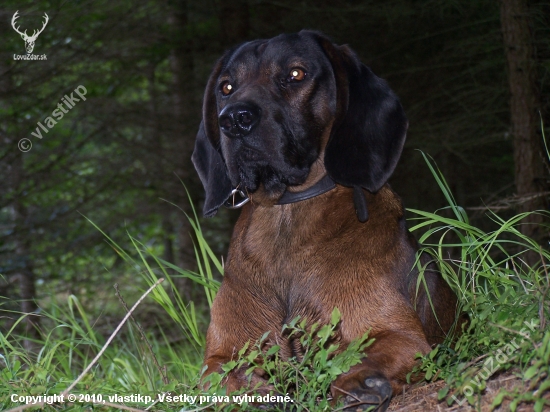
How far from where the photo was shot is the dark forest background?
21.2 ft

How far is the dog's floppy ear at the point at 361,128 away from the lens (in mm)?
3021

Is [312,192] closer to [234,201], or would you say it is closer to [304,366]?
[234,201]

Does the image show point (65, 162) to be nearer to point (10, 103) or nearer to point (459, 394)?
point (10, 103)

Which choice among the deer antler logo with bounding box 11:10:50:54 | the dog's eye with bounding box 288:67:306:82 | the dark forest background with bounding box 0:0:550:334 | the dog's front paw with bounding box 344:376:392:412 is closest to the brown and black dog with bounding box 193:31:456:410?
the dog's eye with bounding box 288:67:306:82

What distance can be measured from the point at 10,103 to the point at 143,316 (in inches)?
113

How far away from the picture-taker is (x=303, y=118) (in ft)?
10.1

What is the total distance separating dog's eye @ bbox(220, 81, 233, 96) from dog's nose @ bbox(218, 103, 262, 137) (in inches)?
16.1

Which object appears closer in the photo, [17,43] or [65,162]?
[17,43]

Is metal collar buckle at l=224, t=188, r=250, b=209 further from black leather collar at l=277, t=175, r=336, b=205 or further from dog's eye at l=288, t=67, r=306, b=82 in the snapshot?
dog's eye at l=288, t=67, r=306, b=82

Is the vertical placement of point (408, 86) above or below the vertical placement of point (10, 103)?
below

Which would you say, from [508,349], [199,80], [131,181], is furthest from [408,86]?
[508,349]

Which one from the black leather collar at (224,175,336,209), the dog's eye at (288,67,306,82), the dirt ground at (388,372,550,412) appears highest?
the dog's eye at (288,67,306,82)

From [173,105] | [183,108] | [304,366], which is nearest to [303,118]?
[304,366]

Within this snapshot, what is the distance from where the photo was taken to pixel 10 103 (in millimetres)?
6859
